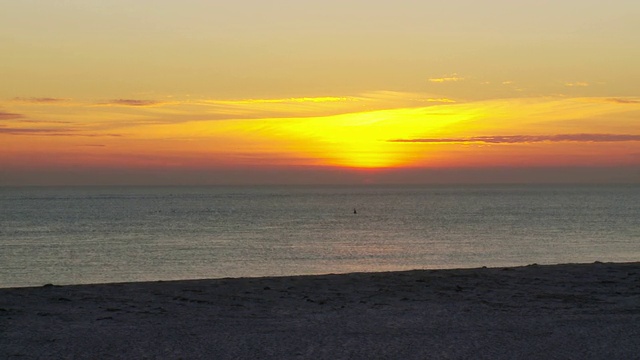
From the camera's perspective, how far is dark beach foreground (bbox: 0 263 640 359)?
35.1 ft

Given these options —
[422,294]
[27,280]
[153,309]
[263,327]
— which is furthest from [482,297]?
[27,280]

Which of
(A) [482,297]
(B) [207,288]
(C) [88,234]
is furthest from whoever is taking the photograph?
(C) [88,234]

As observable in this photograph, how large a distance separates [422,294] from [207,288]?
4425 millimetres

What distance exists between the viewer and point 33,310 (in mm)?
13852

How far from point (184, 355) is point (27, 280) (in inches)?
999

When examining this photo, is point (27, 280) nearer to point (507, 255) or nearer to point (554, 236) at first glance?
point (507, 255)

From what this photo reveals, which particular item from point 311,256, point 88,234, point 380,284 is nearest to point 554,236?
point 311,256

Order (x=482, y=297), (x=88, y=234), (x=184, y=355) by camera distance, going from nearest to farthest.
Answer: (x=184, y=355) → (x=482, y=297) → (x=88, y=234)

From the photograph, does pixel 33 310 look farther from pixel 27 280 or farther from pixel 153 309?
pixel 27 280

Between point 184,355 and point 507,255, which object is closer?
point 184,355

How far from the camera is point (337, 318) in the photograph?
13195 mm

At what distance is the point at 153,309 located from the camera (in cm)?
1418

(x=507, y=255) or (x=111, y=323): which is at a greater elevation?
(x=111, y=323)

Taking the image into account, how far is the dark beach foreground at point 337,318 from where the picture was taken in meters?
10.7
